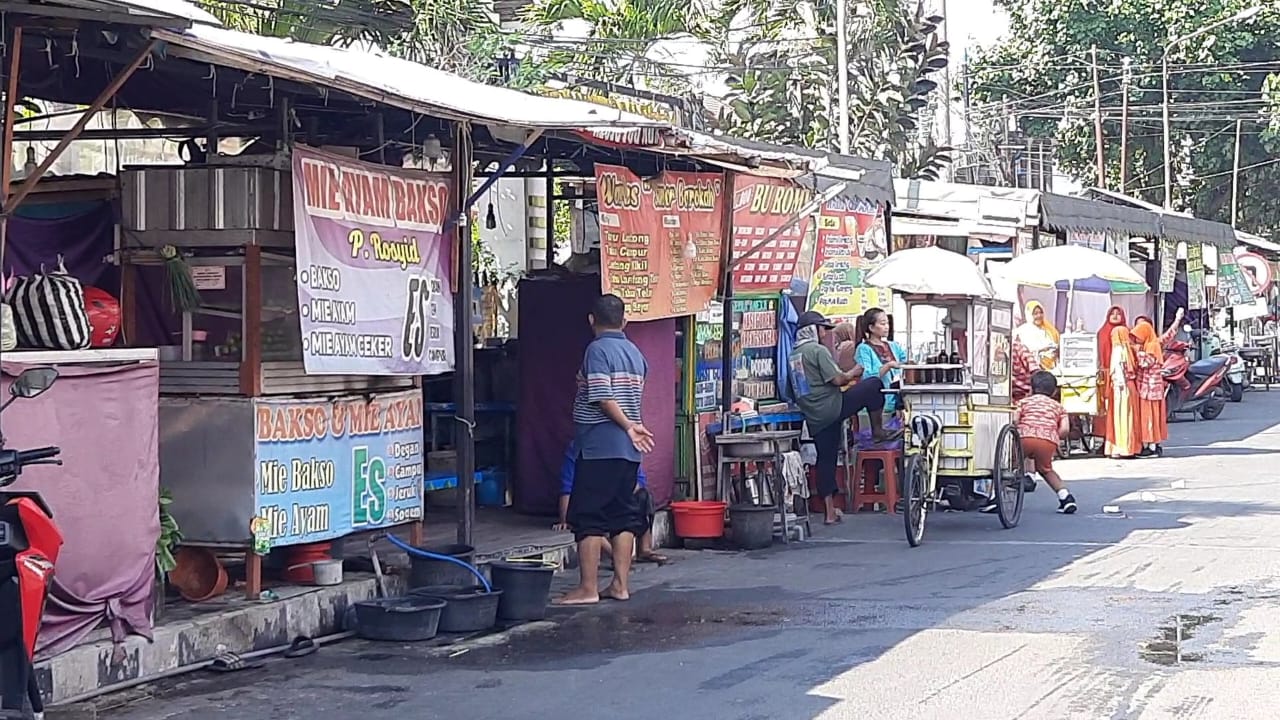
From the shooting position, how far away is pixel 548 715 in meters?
7.53

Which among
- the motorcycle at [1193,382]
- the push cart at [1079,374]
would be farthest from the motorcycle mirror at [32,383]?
the motorcycle at [1193,382]

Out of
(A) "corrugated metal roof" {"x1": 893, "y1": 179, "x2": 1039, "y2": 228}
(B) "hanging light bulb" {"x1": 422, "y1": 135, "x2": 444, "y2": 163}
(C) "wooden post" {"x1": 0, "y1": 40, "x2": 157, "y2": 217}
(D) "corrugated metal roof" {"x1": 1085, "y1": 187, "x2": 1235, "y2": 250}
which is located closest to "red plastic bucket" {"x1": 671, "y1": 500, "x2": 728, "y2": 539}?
(B) "hanging light bulb" {"x1": 422, "y1": 135, "x2": 444, "y2": 163}

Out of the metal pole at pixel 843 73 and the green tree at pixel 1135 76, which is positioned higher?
the green tree at pixel 1135 76

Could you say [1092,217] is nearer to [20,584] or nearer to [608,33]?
[608,33]

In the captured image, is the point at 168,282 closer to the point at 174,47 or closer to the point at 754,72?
the point at 174,47

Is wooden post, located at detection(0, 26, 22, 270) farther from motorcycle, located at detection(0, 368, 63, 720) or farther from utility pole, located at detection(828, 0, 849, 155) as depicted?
utility pole, located at detection(828, 0, 849, 155)

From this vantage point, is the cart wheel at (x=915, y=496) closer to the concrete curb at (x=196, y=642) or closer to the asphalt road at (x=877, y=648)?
the asphalt road at (x=877, y=648)

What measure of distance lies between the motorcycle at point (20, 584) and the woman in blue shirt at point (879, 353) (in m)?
9.92

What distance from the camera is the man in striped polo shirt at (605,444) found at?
10570 millimetres

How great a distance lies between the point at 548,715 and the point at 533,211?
13523mm

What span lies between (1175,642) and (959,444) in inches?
196

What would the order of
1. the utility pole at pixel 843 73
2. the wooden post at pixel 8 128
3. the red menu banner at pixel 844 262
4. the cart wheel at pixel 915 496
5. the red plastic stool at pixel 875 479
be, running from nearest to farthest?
1. the wooden post at pixel 8 128
2. the cart wheel at pixel 915 496
3. the red plastic stool at pixel 875 479
4. the red menu banner at pixel 844 262
5. the utility pole at pixel 843 73

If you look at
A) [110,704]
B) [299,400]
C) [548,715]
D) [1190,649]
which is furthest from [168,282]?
[1190,649]

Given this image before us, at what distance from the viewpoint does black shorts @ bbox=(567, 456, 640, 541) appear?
418 inches
